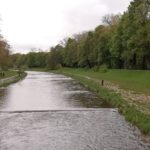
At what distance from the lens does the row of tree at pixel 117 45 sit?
53688 mm

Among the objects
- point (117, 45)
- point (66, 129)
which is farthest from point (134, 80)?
point (66, 129)

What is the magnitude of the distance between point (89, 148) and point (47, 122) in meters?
5.17

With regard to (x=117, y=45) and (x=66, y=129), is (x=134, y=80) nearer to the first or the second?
(x=117, y=45)

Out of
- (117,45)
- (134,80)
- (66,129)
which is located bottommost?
(134,80)

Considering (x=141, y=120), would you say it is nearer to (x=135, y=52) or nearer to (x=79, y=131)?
(x=79, y=131)

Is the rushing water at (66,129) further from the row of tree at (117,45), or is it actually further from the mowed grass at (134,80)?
the row of tree at (117,45)

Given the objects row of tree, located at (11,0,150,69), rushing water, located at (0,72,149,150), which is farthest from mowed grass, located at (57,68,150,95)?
rushing water, located at (0,72,149,150)

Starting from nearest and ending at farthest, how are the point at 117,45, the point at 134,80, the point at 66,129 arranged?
the point at 66,129 → the point at 134,80 → the point at 117,45

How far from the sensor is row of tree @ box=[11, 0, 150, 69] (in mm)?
53688

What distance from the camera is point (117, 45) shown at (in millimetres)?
70250

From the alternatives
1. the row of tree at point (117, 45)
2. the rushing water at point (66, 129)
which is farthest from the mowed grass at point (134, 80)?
the rushing water at point (66, 129)

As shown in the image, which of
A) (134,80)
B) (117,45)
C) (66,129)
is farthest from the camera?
(117,45)

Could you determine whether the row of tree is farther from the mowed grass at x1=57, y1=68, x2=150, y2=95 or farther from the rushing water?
the rushing water

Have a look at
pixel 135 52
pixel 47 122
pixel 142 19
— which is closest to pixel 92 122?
pixel 47 122
